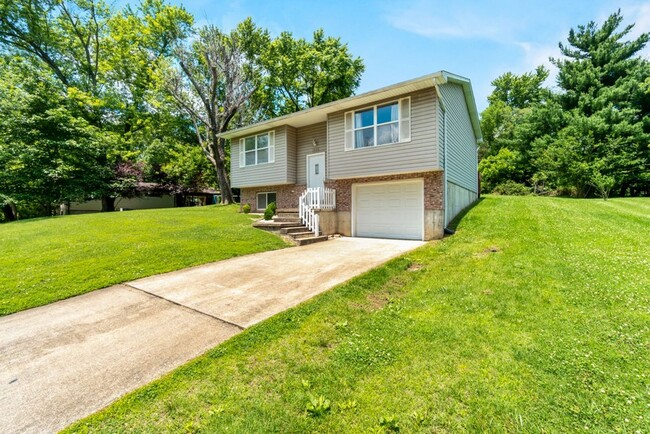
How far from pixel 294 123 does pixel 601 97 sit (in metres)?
21.8

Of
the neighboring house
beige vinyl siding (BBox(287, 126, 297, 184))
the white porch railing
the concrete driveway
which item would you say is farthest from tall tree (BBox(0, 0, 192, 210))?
the concrete driveway

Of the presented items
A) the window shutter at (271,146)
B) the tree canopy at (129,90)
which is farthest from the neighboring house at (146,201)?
the window shutter at (271,146)

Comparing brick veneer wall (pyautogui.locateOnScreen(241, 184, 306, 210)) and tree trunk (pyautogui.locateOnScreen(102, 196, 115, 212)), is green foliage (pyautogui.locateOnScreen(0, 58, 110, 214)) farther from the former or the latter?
brick veneer wall (pyautogui.locateOnScreen(241, 184, 306, 210))

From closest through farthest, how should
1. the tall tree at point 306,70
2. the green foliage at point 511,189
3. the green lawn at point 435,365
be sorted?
the green lawn at point 435,365, the green foliage at point 511,189, the tall tree at point 306,70

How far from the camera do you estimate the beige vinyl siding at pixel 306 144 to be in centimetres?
1277

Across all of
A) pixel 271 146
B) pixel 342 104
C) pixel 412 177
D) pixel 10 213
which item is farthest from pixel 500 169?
pixel 10 213

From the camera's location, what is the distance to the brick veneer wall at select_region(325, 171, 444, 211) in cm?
922

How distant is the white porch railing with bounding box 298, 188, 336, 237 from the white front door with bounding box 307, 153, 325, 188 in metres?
1.52

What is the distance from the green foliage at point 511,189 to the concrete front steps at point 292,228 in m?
20.1

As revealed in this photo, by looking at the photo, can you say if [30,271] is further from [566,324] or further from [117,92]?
[117,92]

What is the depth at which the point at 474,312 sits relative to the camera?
12.5ft

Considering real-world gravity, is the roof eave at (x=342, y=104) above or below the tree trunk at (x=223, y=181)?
above

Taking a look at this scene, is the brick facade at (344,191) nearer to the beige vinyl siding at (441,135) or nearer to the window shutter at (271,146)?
the beige vinyl siding at (441,135)

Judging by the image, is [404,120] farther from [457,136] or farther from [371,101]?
[457,136]
